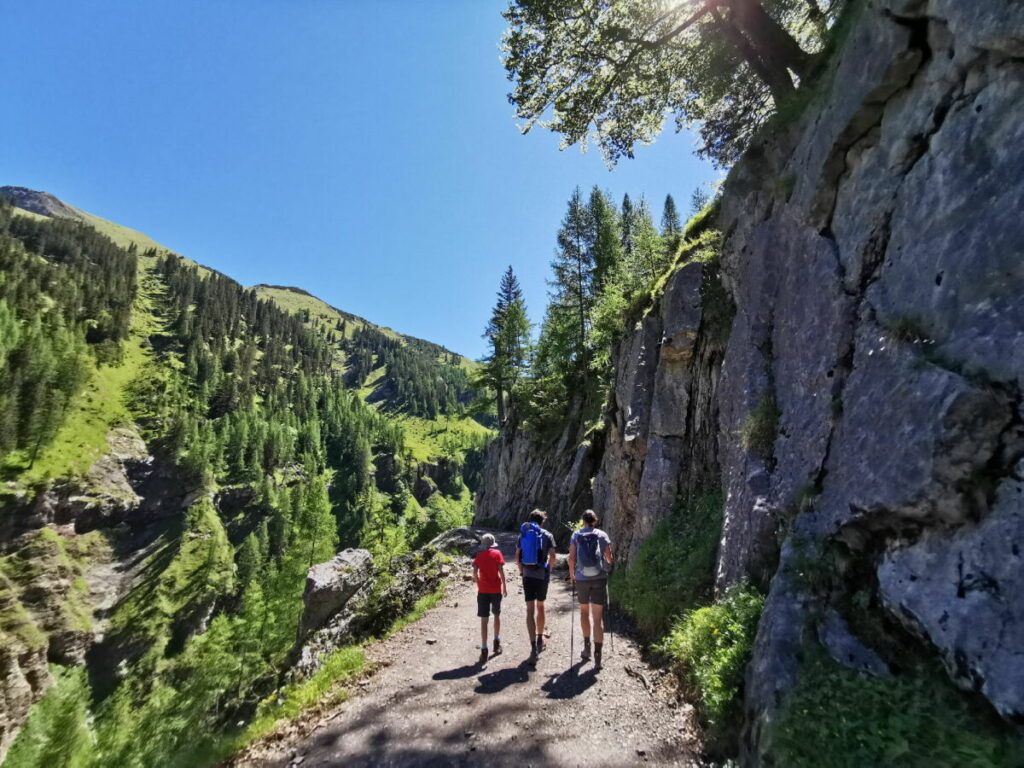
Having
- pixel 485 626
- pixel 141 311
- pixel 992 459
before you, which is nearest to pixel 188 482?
pixel 141 311

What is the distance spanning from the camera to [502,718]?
6.81m

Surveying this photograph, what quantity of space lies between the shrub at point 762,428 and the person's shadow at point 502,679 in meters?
5.78

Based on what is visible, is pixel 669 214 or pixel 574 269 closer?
pixel 574 269

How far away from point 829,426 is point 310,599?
15803 mm

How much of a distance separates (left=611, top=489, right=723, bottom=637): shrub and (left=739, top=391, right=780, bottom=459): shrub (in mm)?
2039

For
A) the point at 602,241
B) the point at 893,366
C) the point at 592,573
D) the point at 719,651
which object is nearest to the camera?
the point at 893,366

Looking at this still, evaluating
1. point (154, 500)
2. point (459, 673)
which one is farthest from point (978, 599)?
point (154, 500)

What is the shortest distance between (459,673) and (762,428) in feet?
23.6

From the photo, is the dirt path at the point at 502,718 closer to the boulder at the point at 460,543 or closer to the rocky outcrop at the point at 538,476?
the boulder at the point at 460,543

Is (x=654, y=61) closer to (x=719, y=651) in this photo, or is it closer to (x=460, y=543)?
(x=719, y=651)

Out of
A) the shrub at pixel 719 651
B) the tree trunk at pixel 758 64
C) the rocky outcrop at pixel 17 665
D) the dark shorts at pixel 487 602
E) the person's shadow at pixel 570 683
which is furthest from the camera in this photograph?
the rocky outcrop at pixel 17 665

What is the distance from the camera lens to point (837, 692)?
435cm

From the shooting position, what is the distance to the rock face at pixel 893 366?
4113 mm

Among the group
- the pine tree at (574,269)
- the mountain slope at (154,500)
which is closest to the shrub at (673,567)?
the mountain slope at (154,500)
